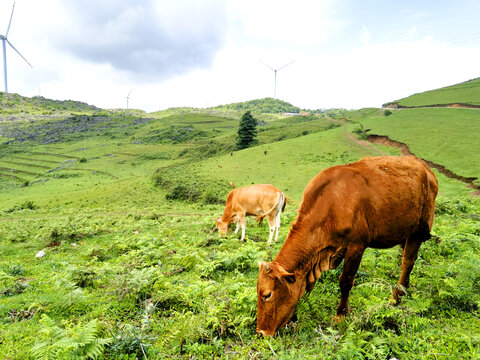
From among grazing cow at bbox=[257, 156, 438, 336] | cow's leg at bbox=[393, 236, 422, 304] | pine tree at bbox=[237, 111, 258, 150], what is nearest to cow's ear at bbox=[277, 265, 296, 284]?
grazing cow at bbox=[257, 156, 438, 336]

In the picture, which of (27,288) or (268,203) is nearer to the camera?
(27,288)

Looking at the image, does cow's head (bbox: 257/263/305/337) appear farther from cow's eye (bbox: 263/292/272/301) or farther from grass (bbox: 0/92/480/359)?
grass (bbox: 0/92/480/359)

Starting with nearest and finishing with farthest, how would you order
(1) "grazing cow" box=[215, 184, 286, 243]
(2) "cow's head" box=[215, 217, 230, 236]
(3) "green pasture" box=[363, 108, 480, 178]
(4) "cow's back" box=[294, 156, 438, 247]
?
1. (4) "cow's back" box=[294, 156, 438, 247]
2. (1) "grazing cow" box=[215, 184, 286, 243]
3. (2) "cow's head" box=[215, 217, 230, 236]
4. (3) "green pasture" box=[363, 108, 480, 178]

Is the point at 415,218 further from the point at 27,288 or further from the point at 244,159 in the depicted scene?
the point at 244,159

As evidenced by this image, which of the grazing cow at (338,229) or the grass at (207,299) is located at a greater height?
the grazing cow at (338,229)

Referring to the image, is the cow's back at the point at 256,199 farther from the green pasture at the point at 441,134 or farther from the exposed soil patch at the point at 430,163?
the green pasture at the point at 441,134

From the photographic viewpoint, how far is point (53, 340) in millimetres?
3900

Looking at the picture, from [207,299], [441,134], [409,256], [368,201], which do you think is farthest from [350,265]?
[441,134]

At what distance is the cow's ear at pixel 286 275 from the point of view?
14.0ft

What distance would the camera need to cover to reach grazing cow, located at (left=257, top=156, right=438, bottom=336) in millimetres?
4375

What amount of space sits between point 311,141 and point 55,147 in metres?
83.4

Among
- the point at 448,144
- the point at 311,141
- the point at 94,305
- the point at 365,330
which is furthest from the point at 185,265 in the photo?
the point at 311,141

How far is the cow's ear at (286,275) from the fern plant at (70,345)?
2.68 m

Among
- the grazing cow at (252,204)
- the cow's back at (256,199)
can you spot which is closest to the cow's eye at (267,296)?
the grazing cow at (252,204)
